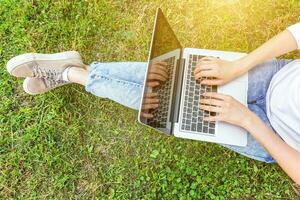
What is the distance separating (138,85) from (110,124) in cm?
69

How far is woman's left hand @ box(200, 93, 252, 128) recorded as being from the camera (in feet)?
7.77

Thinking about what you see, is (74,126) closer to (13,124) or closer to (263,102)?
(13,124)

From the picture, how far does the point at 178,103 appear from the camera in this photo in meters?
2.58

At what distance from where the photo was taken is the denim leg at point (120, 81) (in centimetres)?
262

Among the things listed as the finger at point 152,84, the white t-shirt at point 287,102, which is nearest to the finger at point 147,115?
the finger at point 152,84

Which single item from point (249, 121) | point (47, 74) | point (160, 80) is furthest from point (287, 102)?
point (47, 74)

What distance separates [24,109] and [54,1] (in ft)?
2.92

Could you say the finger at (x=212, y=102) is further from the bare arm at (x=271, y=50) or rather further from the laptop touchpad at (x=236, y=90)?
the bare arm at (x=271, y=50)

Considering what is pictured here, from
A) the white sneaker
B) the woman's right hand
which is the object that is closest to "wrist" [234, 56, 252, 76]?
the woman's right hand

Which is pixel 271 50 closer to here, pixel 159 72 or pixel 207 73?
pixel 207 73

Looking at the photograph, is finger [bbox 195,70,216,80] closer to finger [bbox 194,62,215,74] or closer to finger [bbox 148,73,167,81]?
finger [bbox 194,62,215,74]

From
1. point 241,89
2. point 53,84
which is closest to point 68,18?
point 53,84

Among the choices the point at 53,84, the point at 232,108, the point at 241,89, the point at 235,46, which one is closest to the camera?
the point at 232,108

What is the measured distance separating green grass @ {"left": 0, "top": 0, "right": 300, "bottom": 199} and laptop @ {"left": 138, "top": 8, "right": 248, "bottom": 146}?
61 centimetres
